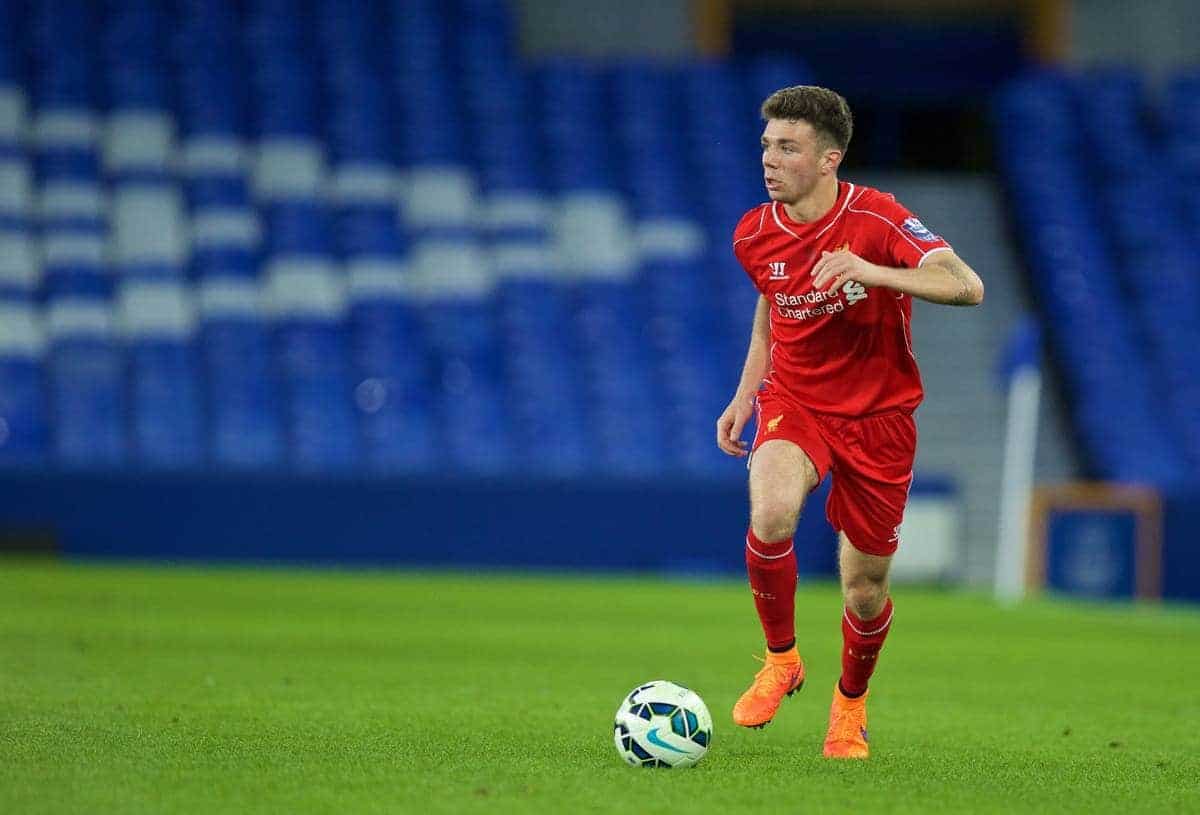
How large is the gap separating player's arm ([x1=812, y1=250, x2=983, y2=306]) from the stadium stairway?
1402 centimetres

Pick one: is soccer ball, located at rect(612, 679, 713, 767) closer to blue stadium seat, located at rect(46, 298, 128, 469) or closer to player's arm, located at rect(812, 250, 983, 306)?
player's arm, located at rect(812, 250, 983, 306)

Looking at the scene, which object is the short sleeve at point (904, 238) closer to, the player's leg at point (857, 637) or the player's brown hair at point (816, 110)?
the player's brown hair at point (816, 110)

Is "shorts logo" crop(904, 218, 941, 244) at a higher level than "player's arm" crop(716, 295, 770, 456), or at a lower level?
higher

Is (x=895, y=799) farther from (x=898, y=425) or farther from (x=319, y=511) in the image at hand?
(x=319, y=511)

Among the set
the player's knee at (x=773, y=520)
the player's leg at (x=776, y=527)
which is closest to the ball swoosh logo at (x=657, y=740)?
the player's leg at (x=776, y=527)

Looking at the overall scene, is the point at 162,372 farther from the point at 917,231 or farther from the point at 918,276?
the point at 918,276

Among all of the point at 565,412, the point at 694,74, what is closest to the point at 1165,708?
the point at 565,412

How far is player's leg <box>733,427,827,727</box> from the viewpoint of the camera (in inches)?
223

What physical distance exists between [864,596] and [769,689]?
1.43 ft

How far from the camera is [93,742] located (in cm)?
552

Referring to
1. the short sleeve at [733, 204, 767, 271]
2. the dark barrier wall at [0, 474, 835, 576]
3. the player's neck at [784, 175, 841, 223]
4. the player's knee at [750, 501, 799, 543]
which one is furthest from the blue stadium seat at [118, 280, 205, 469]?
the player's knee at [750, 501, 799, 543]

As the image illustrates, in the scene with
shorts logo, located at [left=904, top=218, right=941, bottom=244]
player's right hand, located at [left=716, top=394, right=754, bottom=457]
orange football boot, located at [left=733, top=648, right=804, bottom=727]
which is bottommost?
orange football boot, located at [left=733, top=648, right=804, bottom=727]

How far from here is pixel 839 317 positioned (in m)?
5.94

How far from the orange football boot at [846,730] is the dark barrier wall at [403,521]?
37.2 ft
